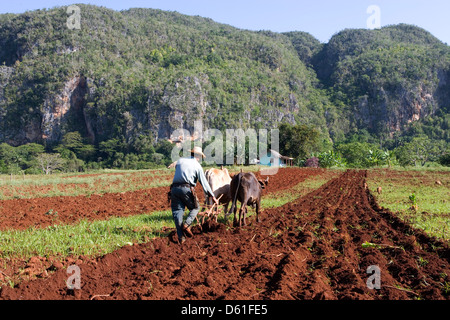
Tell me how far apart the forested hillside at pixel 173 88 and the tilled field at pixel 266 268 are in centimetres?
6875

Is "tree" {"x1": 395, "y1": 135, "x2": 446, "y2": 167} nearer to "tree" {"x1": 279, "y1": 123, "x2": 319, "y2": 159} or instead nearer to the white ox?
"tree" {"x1": 279, "y1": 123, "x2": 319, "y2": 159}

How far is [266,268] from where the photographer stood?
454 cm

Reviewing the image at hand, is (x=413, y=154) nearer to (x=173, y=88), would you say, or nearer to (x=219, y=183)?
(x=219, y=183)

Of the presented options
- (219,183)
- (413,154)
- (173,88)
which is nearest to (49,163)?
(173,88)

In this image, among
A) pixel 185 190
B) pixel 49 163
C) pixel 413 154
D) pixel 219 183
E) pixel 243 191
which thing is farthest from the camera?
pixel 49 163

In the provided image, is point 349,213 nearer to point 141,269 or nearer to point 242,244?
point 242,244

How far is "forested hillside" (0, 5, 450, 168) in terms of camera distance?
92.6 meters

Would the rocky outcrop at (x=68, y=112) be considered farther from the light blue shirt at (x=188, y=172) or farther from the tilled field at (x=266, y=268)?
the tilled field at (x=266, y=268)

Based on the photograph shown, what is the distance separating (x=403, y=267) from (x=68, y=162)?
6997 centimetres

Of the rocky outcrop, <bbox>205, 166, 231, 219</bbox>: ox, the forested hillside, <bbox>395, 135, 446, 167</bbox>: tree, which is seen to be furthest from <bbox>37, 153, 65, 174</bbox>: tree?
<bbox>395, 135, 446, 167</bbox>: tree

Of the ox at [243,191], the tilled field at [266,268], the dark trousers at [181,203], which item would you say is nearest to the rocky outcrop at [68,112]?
the ox at [243,191]

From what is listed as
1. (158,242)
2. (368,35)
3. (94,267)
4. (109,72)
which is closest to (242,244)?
(158,242)

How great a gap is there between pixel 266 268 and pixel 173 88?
93493 millimetres

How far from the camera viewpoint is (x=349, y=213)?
9133 mm
